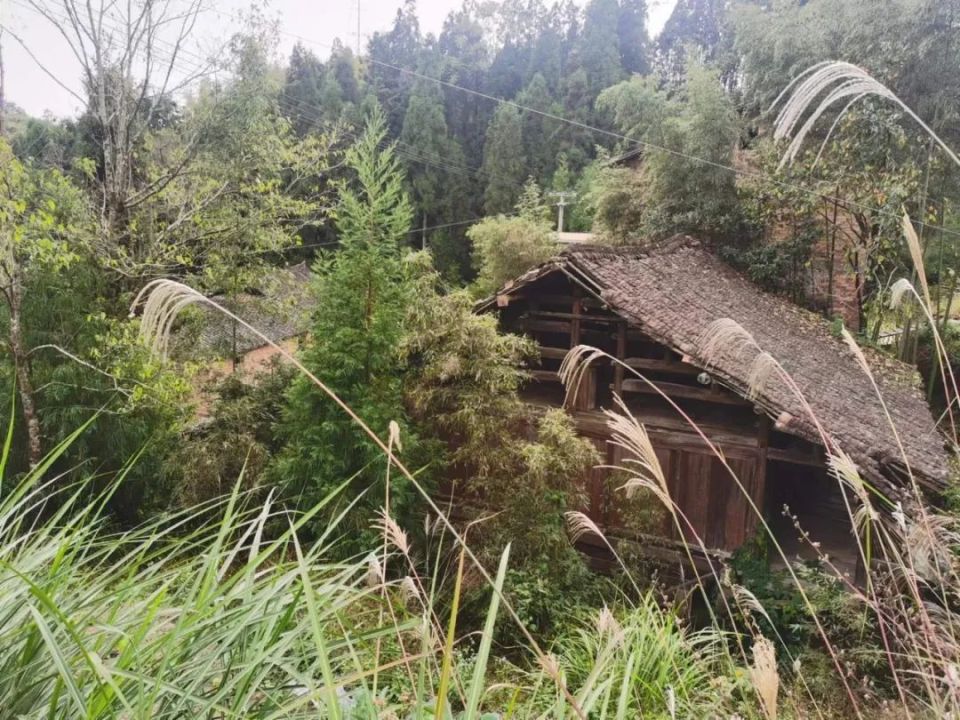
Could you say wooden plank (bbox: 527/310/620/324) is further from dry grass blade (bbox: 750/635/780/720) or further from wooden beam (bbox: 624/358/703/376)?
dry grass blade (bbox: 750/635/780/720)

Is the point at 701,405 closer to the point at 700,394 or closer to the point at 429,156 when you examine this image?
the point at 700,394

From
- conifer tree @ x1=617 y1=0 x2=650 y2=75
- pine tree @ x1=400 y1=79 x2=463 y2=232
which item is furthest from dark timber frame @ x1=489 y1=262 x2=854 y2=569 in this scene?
conifer tree @ x1=617 y1=0 x2=650 y2=75

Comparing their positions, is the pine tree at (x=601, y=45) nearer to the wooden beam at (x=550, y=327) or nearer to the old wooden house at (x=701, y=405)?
the old wooden house at (x=701, y=405)

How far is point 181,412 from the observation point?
624 cm

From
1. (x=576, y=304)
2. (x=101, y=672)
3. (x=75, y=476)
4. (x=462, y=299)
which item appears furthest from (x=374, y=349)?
(x=101, y=672)

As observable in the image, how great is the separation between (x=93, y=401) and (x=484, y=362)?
11.5 ft

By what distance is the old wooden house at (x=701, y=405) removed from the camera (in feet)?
18.2

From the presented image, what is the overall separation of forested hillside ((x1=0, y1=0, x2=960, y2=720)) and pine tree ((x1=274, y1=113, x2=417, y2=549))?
0.03 meters

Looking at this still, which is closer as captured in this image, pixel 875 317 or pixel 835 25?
pixel 835 25

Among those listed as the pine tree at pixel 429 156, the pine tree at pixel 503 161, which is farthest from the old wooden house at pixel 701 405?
the pine tree at pixel 429 156

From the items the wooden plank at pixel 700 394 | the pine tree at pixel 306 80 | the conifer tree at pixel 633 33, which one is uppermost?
the conifer tree at pixel 633 33

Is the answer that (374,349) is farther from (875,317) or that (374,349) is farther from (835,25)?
(875,317)

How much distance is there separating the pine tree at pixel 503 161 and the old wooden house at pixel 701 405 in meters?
12.9

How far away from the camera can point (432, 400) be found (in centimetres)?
541
